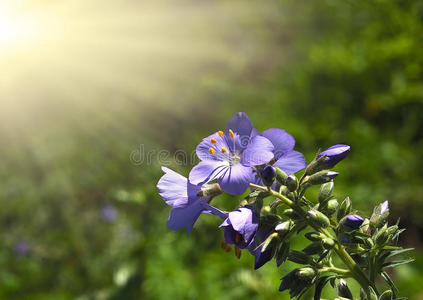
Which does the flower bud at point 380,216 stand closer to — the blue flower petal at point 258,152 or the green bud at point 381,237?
the green bud at point 381,237

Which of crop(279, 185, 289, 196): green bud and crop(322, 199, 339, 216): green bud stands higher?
crop(279, 185, 289, 196): green bud

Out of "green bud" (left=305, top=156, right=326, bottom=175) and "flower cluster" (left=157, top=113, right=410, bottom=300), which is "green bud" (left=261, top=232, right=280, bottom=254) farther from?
"green bud" (left=305, top=156, right=326, bottom=175)

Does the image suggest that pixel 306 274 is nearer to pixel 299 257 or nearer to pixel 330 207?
pixel 299 257

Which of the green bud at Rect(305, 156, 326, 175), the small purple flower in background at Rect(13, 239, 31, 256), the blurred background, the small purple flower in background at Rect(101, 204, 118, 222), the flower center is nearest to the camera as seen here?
the green bud at Rect(305, 156, 326, 175)

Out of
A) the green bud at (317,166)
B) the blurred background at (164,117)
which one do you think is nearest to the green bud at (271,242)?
the green bud at (317,166)

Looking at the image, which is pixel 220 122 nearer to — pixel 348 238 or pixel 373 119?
pixel 373 119

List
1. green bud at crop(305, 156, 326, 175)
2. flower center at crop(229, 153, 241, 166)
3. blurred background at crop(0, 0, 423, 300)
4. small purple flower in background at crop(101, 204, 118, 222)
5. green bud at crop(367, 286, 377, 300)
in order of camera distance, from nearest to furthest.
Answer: green bud at crop(367, 286, 377, 300) → green bud at crop(305, 156, 326, 175) → flower center at crop(229, 153, 241, 166) → blurred background at crop(0, 0, 423, 300) → small purple flower in background at crop(101, 204, 118, 222)

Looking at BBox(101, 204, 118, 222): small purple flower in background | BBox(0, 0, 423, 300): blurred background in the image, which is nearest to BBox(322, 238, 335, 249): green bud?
BBox(0, 0, 423, 300): blurred background
